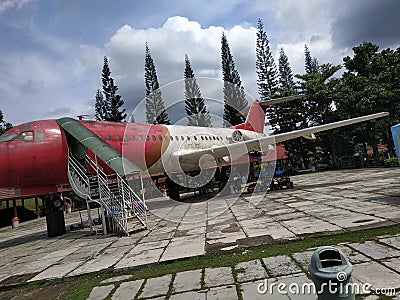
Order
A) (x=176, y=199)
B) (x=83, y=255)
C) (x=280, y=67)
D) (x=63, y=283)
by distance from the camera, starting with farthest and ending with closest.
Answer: (x=280, y=67), (x=176, y=199), (x=83, y=255), (x=63, y=283)

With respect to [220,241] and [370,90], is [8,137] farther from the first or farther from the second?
[370,90]

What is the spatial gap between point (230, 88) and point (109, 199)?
2727 centimetres

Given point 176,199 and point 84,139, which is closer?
point 84,139

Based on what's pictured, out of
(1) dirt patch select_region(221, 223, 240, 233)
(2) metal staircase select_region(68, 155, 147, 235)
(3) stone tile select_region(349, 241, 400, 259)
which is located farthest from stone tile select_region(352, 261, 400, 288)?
(2) metal staircase select_region(68, 155, 147, 235)

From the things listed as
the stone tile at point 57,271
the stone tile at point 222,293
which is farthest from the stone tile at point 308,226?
the stone tile at point 57,271

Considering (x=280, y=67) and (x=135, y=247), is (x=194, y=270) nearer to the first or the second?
(x=135, y=247)

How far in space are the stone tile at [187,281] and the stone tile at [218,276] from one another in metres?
0.11

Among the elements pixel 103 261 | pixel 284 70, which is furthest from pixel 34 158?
pixel 284 70

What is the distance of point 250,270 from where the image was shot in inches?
161

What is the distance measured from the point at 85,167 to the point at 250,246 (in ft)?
22.4

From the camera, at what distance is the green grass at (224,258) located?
4.52 metres

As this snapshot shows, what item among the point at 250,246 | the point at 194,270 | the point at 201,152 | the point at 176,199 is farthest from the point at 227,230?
the point at 176,199

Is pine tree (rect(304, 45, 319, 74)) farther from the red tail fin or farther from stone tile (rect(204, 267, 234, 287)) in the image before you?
stone tile (rect(204, 267, 234, 287))

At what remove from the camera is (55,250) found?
7.68 metres
